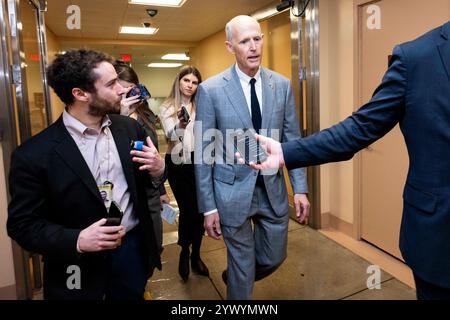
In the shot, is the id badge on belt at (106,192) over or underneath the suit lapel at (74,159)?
underneath

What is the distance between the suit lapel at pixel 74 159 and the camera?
50.3 inches

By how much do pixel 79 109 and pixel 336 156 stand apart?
3.42 feet

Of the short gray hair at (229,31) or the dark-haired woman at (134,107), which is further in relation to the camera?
the dark-haired woman at (134,107)

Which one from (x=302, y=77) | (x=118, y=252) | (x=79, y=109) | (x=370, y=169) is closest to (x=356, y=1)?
(x=302, y=77)

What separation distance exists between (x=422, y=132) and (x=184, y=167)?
1.80 meters

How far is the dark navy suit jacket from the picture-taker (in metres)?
0.92

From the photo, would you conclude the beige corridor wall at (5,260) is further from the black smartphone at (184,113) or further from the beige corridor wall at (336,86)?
the beige corridor wall at (336,86)

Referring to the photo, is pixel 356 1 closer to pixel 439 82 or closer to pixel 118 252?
pixel 439 82

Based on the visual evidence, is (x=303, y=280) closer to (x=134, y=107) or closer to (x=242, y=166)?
(x=242, y=166)

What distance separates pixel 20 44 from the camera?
2.29 m

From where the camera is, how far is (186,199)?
2521mm

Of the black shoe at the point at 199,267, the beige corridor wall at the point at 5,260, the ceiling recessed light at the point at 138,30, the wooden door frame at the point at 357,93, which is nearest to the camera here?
the beige corridor wall at the point at 5,260

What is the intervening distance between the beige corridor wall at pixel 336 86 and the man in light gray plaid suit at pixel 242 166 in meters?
1.50

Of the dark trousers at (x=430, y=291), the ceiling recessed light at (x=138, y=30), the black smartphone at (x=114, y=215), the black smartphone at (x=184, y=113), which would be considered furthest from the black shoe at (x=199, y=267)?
the ceiling recessed light at (x=138, y=30)
